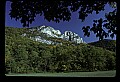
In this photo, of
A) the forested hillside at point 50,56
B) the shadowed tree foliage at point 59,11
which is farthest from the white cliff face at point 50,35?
the shadowed tree foliage at point 59,11

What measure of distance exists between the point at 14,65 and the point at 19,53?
23.0 inches

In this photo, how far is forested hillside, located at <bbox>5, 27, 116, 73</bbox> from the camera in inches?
427

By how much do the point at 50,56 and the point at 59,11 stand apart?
6.10 m

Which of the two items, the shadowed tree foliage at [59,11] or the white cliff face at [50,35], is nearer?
the shadowed tree foliage at [59,11]

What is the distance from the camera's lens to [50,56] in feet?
36.8

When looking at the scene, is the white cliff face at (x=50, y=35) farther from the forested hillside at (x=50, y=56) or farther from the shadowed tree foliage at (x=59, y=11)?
the shadowed tree foliage at (x=59, y=11)

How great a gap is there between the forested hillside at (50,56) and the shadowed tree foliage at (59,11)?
5799mm

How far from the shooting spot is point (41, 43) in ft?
38.3

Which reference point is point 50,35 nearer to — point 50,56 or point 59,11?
point 50,56

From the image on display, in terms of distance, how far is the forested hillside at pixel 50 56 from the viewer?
1084 centimetres

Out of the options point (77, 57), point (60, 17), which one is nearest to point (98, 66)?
point (77, 57)

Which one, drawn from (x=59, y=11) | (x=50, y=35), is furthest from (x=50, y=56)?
(x=59, y=11)

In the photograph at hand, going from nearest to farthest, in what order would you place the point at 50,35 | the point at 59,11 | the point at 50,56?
1. the point at 59,11
2. the point at 50,56
3. the point at 50,35

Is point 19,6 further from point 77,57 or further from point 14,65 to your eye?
point 77,57
